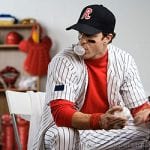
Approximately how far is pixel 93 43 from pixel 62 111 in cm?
36

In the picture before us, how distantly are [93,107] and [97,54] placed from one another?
231mm

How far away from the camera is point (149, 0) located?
3719 mm

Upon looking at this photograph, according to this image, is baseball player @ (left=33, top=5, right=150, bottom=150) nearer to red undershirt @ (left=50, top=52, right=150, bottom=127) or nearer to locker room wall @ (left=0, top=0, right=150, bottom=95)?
red undershirt @ (left=50, top=52, right=150, bottom=127)

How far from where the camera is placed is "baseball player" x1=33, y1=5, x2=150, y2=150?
1.38 m

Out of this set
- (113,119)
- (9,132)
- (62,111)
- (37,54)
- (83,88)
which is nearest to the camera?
(113,119)

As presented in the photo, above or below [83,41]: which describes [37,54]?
below

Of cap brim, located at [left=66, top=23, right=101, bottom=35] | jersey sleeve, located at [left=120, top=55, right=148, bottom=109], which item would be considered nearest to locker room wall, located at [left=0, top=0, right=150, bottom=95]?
jersey sleeve, located at [left=120, top=55, right=148, bottom=109]

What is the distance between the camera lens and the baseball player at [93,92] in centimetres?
138

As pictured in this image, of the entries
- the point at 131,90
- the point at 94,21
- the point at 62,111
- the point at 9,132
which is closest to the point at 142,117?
the point at 131,90

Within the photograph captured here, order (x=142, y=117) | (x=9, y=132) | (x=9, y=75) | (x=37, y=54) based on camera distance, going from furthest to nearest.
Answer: (x=9, y=75) < (x=37, y=54) < (x=9, y=132) < (x=142, y=117)

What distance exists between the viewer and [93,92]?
161 centimetres

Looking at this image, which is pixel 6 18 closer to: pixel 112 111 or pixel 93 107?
pixel 93 107

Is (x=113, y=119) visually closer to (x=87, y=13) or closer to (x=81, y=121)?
(x=81, y=121)

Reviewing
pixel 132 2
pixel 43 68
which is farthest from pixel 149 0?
pixel 43 68
